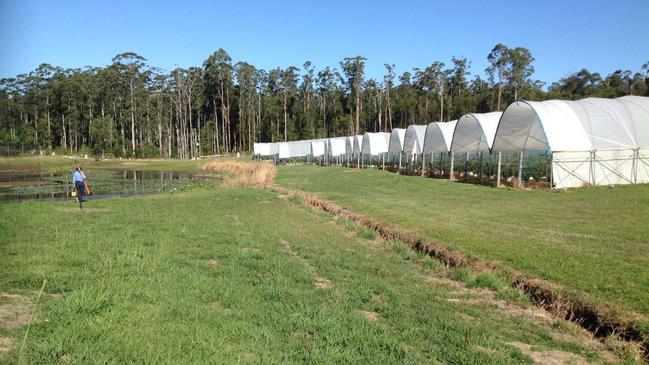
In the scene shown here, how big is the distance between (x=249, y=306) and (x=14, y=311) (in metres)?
2.58

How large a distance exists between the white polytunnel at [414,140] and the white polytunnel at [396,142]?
88cm

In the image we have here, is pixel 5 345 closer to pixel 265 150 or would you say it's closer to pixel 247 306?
pixel 247 306

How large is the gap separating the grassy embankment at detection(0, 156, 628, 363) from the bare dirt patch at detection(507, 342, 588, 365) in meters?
0.02

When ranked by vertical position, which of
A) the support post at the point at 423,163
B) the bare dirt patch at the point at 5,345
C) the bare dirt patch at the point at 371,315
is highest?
the support post at the point at 423,163

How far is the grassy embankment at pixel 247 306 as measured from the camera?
4492 millimetres

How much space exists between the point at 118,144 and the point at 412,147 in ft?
199

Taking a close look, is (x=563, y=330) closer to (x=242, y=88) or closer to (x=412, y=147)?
(x=412, y=147)

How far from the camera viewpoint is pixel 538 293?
730cm

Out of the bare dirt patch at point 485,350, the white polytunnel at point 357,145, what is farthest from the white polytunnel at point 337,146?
the bare dirt patch at point 485,350

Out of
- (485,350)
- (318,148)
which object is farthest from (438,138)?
(485,350)

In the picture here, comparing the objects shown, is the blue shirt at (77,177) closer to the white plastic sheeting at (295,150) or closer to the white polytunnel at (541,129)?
the white polytunnel at (541,129)

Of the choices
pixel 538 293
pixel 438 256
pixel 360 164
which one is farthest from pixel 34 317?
pixel 360 164

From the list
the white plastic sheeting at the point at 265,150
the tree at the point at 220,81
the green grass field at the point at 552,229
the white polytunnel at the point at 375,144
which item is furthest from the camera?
the tree at the point at 220,81

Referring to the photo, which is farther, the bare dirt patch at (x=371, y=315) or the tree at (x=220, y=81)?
the tree at (x=220, y=81)
